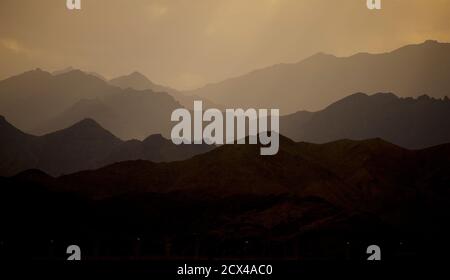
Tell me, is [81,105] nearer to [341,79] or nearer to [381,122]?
[341,79]

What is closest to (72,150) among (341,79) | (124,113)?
(124,113)

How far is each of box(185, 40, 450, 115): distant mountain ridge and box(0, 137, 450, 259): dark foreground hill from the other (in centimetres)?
124

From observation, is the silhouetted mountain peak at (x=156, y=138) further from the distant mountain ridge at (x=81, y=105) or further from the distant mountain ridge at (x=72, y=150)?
the distant mountain ridge at (x=81, y=105)

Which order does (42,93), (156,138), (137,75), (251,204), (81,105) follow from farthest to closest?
(137,75) < (81,105) < (42,93) < (156,138) < (251,204)

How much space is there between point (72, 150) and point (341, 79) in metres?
7.48

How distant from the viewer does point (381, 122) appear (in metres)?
31.0

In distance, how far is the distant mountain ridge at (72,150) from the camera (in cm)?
3094

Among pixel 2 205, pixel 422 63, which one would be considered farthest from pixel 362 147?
pixel 2 205

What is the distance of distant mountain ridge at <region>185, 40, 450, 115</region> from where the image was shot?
30906 mm

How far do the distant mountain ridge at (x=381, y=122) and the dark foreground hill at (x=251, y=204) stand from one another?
0.85ft

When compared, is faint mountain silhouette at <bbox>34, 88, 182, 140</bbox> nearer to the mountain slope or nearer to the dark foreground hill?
the mountain slope

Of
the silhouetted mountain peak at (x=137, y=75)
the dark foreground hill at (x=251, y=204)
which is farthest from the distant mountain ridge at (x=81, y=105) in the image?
the dark foreground hill at (x=251, y=204)

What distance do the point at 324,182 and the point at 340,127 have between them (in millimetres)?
1548

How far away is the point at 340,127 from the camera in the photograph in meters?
31.1
